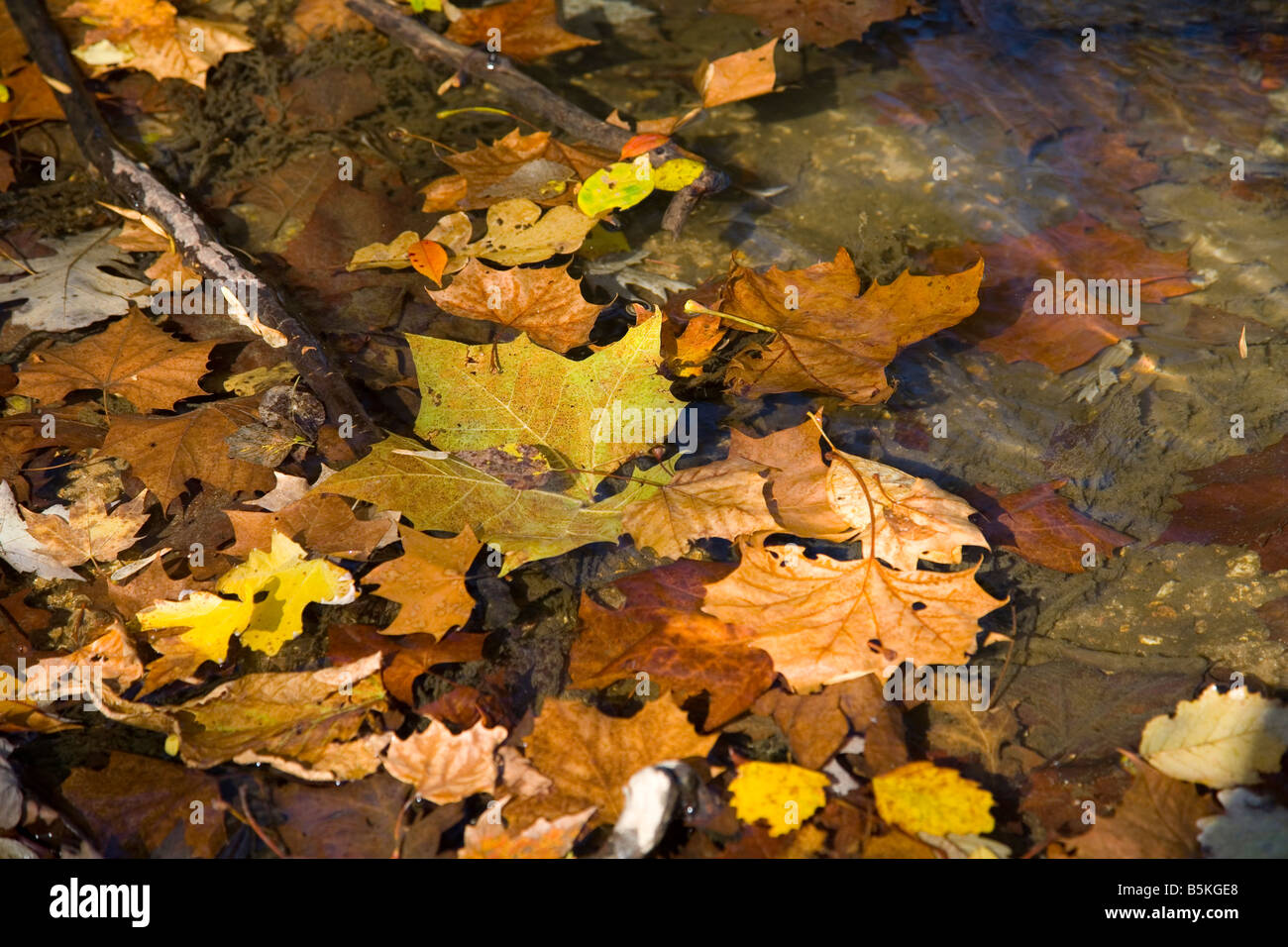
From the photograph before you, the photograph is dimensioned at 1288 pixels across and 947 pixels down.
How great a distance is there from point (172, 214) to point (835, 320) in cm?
213

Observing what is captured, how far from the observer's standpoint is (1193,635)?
1.98m

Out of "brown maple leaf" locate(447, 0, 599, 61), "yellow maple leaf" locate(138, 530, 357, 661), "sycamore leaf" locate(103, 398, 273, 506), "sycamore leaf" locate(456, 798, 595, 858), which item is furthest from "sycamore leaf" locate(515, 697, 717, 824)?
"brown maple leaf" locate(447, 0, 599, 61)

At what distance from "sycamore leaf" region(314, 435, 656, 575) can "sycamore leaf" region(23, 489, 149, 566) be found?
1.81 feet

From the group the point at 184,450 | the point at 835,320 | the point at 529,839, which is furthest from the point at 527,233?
the point at 529,839

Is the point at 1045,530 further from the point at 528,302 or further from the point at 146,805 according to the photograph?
the point at 146,805

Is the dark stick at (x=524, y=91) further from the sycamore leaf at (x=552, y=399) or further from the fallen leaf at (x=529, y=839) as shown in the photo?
the fallen leaf at (x=529, y=839)

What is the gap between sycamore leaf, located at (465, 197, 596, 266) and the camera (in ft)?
9.22

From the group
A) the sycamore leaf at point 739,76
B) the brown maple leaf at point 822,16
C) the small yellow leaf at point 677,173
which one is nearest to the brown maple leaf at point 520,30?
the sycamore leaf at point 739,76

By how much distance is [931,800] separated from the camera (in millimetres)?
1701

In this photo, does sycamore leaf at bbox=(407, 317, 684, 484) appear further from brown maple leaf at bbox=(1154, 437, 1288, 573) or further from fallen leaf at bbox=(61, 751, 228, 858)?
brown maple leaf at bbox=(1154, 437, 1288, 573)

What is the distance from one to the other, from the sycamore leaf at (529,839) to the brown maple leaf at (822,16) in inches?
128

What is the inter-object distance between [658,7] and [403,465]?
8.94 feet
